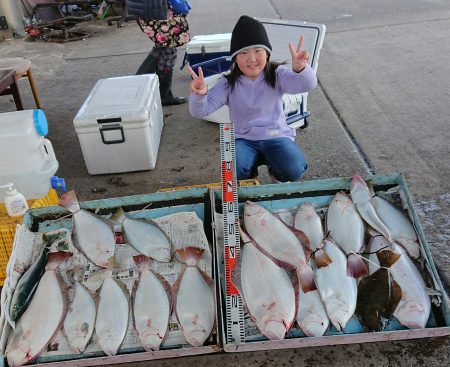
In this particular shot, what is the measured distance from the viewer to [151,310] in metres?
1.93

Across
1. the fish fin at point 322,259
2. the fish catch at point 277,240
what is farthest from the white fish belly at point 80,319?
the fish fin at point 322,259

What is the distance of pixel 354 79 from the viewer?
17.1 feet

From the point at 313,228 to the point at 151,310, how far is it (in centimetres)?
89

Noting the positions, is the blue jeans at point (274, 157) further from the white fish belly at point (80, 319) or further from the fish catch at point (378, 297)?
the white fish belly at point (80, 319)

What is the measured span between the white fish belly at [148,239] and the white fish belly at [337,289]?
0.77 meters

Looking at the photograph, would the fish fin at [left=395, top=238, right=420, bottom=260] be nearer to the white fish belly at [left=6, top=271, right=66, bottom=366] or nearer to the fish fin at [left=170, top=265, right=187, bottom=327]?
the fish fin at [left=170, top=265, right=187, bottom=327]

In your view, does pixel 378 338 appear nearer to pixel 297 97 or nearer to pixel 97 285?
pixel 97 285

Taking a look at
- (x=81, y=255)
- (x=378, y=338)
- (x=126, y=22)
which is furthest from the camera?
(x=126, y=22)

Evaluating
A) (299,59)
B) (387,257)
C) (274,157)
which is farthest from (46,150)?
(387,257)

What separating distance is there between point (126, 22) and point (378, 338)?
28.5ft

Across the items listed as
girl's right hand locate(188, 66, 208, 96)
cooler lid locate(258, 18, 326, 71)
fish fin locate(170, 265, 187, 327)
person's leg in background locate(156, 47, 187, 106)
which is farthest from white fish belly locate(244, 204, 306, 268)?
person's leg in background locate(156, 47, 187, 106)

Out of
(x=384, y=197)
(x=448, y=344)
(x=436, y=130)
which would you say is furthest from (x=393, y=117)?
(x=448, y=344)

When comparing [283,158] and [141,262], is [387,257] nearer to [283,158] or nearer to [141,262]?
[283,158]

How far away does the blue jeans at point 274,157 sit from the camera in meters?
2.75
